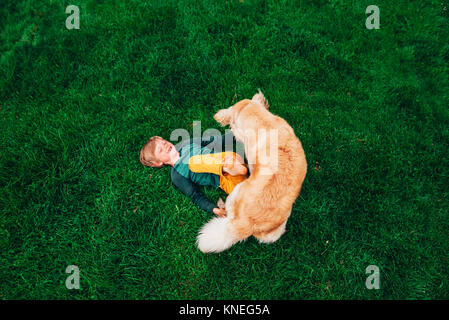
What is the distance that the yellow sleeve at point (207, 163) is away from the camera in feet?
8.12

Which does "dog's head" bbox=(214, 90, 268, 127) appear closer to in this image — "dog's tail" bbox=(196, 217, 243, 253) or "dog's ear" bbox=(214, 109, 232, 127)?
"dog's ear" bbox=(214, 109, 232, 127)

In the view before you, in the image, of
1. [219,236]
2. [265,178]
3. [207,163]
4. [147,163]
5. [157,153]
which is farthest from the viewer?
[147,163]

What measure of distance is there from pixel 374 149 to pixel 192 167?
2.20m

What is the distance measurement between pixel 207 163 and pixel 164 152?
573 millimetres

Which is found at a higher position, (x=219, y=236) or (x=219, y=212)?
(x=219, y=212)

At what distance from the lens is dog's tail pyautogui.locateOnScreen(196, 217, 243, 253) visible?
1986 mm

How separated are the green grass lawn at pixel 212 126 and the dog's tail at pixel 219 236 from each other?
43cm

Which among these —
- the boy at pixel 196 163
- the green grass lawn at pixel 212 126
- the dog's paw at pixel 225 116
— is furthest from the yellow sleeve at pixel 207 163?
the green grass lawn at pixel 212 126

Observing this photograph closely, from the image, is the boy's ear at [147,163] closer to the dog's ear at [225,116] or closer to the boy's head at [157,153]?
the boy's head at [157,153]

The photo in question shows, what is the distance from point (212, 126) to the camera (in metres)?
3.18

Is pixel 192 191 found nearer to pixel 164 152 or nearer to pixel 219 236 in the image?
pixel 164 152

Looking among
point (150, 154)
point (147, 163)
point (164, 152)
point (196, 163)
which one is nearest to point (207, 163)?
point (196, 163)
